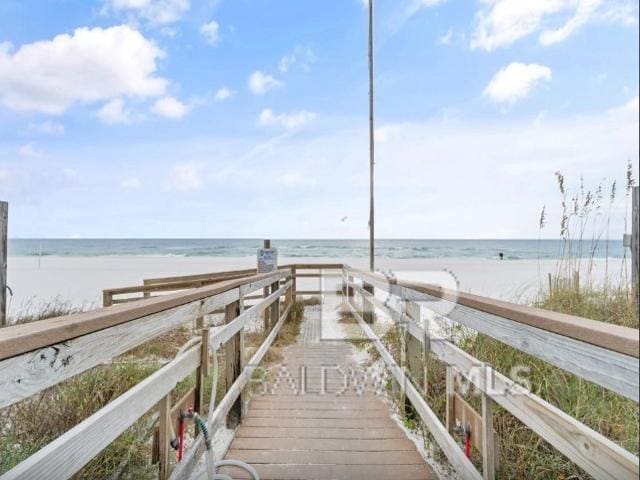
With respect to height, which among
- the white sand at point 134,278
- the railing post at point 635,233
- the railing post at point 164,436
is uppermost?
the railing post at point 635,233

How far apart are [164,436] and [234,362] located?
1.02m

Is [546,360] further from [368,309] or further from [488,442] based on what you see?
[368,309]

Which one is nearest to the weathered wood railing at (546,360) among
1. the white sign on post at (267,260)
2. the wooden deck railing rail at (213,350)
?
the wooden deck railing rail at (213,350)

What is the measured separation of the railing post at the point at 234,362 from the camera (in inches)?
98.1

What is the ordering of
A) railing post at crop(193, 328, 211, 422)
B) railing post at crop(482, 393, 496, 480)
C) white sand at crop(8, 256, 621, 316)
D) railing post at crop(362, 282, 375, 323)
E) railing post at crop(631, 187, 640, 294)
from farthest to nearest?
railing post at crop(362, 282, 375, 323)
white sand at crop(8, 256, 621, 316)
railing post at crop(631, 187, 640, 294)
railing post at crop(193, 328, 211, 422)
railing post at crop(482, 393, 496, 480)

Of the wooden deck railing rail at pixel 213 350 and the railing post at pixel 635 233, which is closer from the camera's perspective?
the wooden deck railing rail at pixel 213 350

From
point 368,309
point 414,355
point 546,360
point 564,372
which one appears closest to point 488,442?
point 546,360

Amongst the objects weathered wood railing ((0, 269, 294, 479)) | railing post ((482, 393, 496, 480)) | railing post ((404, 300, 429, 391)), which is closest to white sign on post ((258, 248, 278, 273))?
railing post ((404, 300, 429, 391))

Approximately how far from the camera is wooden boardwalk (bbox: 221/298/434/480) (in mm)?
2053

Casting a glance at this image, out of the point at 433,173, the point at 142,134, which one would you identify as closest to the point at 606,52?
the point at 433,173

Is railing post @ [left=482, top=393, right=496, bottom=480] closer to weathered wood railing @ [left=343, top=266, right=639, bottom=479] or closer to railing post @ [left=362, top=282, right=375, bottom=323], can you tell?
weathered wood railing @ [left=343, top=266, right=639, bottom=479]

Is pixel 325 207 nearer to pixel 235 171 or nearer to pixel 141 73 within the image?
pixel 235 171

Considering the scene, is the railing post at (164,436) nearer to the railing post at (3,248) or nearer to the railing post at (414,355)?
the railing post at (414,355)

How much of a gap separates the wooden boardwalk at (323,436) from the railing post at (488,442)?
1.97ft
